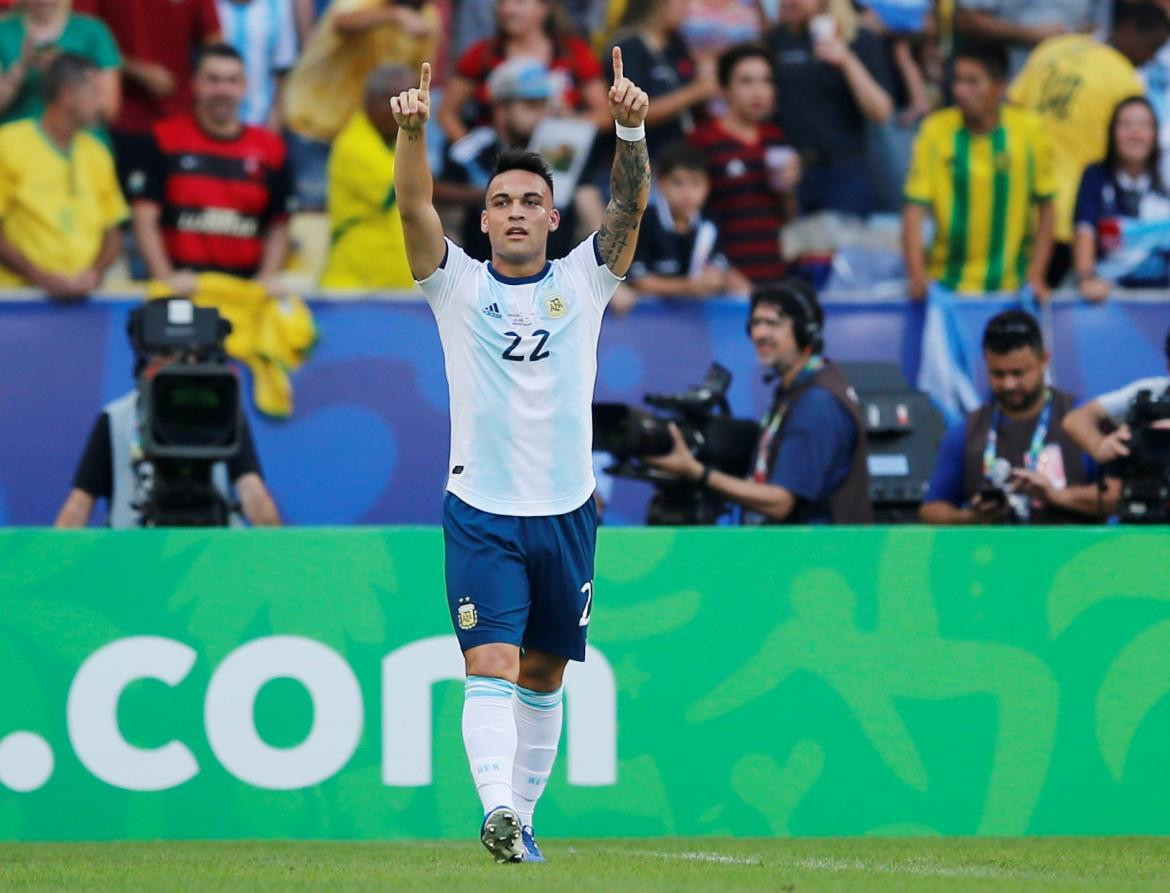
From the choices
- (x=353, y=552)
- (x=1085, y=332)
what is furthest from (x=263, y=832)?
(x=1085, y=332)

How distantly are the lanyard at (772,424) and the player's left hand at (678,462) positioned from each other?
0.40m

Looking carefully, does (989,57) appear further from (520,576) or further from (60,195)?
(520,576)

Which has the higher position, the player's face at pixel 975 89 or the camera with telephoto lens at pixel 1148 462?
the player's face at pixel 975 89

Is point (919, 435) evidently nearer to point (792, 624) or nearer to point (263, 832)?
point (792, 624)

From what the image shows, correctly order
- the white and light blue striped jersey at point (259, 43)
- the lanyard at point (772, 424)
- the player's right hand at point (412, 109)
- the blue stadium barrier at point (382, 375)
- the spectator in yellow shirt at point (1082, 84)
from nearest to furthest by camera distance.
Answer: the player's right hand at point (412, 109) → the lanyard at point (772, 424) → the blue stadium barrier at point (382, 375) → the white and light blue striped jersey at point (259, 43) → the spectator in yellow shirt at point (1082, 84)

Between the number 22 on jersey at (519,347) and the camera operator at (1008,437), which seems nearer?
the number 22 on jersey at (519,347)

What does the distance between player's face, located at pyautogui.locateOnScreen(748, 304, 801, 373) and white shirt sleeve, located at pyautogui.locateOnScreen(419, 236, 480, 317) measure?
2672 millimetres

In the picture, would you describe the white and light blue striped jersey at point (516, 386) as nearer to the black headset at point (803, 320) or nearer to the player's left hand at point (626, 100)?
the player's left hand at point (626, 100)

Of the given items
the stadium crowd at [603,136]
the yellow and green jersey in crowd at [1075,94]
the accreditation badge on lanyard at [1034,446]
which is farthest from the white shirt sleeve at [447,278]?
the yellow and green jersey in crowd at [1075,94]

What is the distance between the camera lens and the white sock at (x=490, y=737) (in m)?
6.05

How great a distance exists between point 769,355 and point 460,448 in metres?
2.81

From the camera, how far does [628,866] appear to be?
6.21 meters

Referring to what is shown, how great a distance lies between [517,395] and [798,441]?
102 inches

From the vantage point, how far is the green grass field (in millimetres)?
5641
